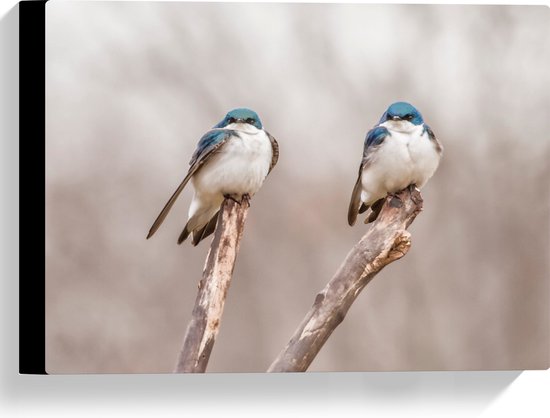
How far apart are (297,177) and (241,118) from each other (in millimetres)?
216

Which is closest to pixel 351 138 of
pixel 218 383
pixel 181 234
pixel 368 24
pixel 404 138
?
pixel 404 138

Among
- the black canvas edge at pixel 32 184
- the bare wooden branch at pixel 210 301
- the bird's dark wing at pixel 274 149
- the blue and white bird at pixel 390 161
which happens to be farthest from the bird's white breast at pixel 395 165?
the black canvas edge at pixel 32 184

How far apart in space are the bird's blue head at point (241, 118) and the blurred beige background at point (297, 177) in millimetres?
19

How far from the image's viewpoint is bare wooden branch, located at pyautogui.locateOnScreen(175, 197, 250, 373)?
228 cm

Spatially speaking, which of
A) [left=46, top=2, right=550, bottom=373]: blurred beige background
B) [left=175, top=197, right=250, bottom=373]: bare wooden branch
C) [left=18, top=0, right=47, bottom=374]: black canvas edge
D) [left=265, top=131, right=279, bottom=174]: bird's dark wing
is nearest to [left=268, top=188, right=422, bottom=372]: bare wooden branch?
[left=46, top=2, right=550, bottom=373]: blurred beige background

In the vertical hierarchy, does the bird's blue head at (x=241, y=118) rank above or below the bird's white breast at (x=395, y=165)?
above

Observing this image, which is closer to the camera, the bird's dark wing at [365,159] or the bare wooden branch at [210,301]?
the bare wooden branch at [210,301]

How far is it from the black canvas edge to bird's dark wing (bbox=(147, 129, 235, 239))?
0.30 metres

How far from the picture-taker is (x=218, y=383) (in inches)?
93.3

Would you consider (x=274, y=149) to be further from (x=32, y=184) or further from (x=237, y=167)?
(x=32, y=184)

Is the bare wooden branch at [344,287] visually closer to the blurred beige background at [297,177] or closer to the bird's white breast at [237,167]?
the blurred beige background at [297,177]

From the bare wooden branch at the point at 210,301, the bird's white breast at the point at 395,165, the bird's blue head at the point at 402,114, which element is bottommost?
the bare wooden branch at the point at 210,301

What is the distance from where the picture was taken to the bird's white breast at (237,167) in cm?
233

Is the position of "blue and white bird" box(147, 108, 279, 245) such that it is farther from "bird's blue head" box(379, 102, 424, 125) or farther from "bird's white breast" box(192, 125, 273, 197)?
"bird's blue head" box(379, 102, 424, 125)
